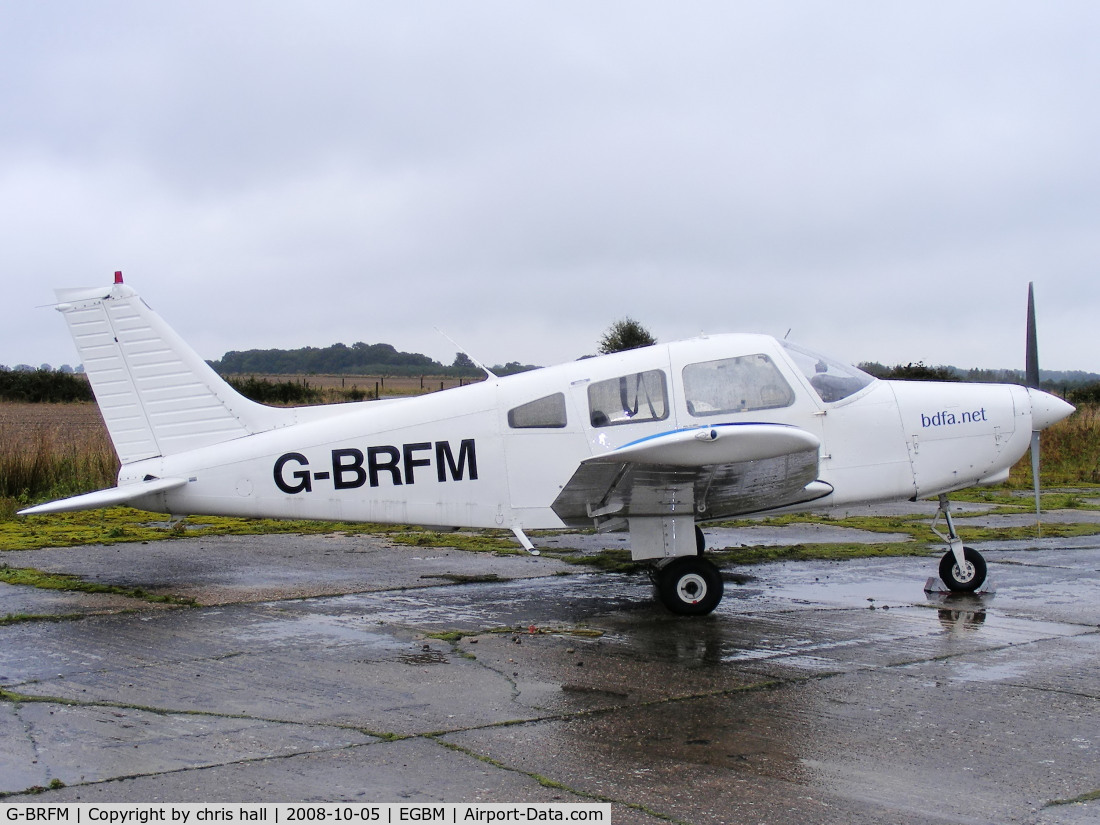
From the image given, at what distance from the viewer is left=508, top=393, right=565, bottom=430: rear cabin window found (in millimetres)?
8836

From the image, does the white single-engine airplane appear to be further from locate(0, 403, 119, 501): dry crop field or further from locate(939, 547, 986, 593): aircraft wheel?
locate(0, 403, 119, 501): dry crop field

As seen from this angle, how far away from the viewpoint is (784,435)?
743 cm

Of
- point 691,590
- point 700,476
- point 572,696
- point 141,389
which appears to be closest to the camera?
point 572,696

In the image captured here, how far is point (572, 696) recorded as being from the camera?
6035mm

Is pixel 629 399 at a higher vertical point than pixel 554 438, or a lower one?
higher

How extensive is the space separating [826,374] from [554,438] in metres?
2.47

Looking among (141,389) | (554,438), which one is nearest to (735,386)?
(554,438)

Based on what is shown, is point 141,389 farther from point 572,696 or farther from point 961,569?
point 961,569

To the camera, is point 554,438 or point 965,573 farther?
point 965,573

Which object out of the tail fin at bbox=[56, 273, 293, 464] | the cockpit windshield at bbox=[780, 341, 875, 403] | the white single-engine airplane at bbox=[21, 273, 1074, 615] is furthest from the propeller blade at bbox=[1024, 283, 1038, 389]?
the tail fin at bbox=[56, 273, 293, 464]

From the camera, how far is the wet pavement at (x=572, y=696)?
4.50 m

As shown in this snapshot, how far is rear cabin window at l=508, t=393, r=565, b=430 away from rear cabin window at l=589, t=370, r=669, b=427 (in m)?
0.26

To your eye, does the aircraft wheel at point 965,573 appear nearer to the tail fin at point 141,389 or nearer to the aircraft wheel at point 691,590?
the aircraft wheel at point 691,590

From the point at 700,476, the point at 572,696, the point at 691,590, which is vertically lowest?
the point at 572,696
